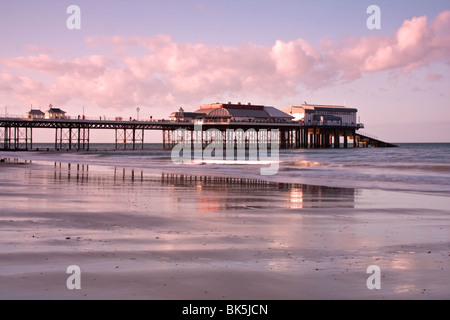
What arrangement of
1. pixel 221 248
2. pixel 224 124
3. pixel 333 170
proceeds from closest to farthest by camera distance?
1. pixel 221 248
2. pixel 333 170
3. pixel 224 124

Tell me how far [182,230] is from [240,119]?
10826 cm

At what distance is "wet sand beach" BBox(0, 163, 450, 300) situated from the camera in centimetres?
678

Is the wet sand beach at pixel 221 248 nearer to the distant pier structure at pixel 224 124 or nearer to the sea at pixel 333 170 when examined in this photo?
the sea at pixel 333 170

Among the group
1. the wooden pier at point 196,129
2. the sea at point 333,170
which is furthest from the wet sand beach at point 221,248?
the wooden pier at point 196,129

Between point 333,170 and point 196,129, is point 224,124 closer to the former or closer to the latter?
point 196,129

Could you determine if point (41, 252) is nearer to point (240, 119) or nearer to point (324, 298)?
point (324, 298)

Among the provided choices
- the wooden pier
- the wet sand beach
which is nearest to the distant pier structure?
the wooden pier

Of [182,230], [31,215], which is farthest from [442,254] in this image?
[31,215]

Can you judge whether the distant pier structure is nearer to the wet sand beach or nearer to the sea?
the sea

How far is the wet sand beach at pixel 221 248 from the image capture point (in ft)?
22.2

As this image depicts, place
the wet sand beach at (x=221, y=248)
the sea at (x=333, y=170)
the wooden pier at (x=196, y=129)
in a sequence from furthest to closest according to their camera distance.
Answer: the wooden pier at (x=196, y=129)
the sea at (x=333, y=170)
the wet sand beach at (x=221, y=248)

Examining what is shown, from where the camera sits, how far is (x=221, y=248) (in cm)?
935

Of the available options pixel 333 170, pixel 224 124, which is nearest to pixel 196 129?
pixel 224 124

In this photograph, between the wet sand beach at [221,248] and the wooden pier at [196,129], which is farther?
the wooden pier at [196,129]
